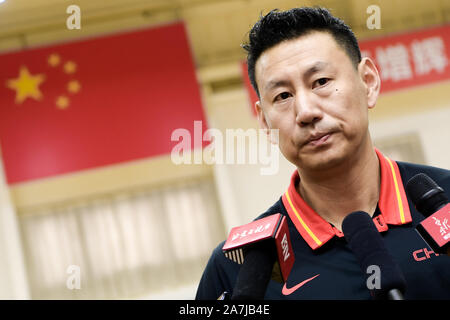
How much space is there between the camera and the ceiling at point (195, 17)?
4.97 m

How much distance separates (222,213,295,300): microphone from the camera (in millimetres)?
653

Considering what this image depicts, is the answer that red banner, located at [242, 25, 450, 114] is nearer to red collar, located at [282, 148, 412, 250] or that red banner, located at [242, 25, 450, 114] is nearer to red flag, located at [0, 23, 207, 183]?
red flag, located at [0, 23, 207, 183]

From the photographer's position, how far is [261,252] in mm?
710

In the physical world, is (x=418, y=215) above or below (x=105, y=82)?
below

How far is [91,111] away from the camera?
13.1ft

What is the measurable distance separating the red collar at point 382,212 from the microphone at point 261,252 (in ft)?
0.77

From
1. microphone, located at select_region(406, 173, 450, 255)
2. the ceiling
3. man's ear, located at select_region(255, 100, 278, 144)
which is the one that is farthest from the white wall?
microphone, located at select_region(406, 173, 450, 255)

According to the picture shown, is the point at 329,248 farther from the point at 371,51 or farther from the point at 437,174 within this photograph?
the point at 371,51

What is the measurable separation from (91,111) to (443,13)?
3.91m

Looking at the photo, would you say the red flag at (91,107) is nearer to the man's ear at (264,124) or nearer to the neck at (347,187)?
the man's ear at (264,124)
